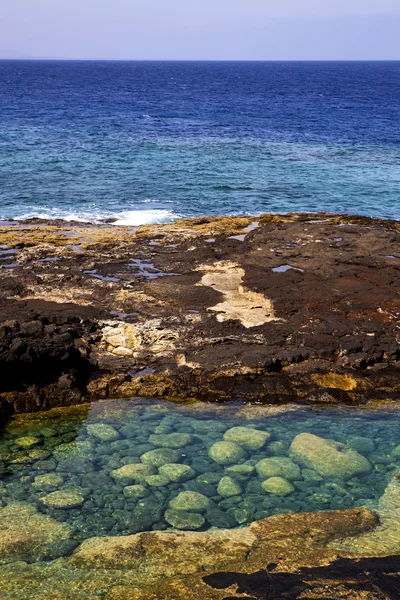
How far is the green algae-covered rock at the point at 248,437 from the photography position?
42.4ft

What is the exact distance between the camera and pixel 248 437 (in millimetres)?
13148

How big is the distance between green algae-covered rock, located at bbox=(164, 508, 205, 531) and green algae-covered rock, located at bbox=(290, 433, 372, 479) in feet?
8.25

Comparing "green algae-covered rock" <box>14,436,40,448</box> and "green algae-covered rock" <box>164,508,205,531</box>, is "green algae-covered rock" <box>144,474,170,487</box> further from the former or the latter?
"green algae-covered rock" <box>14,436,40,448</box>

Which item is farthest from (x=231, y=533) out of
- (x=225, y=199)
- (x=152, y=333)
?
(x=225, y=199)

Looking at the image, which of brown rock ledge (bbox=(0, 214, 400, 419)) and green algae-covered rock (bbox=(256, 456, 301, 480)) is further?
brown rock ledge (bbox=(0, 214, 400, 419))

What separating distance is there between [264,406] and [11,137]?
43.4m

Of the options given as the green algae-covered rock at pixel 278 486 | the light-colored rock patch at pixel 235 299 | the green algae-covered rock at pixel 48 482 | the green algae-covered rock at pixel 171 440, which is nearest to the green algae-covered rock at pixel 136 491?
the green algae-covered rock at pixel 48 482

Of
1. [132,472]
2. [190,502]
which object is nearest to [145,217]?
[132,472]

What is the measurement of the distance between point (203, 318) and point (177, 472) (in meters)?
5.89

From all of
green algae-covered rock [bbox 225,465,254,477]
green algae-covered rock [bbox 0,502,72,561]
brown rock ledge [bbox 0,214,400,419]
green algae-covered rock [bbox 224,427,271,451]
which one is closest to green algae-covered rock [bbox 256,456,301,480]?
green algae-covered rock [bbox 225,465,254,477]

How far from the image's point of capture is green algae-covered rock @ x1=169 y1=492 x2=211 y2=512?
11.0 m

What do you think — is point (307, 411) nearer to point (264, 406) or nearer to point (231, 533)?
point (264, 406)

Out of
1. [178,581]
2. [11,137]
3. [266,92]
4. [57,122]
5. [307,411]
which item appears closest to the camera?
[178,581]

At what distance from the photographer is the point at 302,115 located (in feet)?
246
